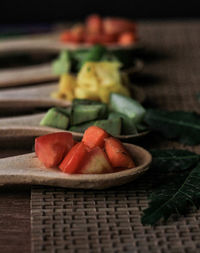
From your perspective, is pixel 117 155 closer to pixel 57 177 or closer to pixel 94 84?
pixel 57 177

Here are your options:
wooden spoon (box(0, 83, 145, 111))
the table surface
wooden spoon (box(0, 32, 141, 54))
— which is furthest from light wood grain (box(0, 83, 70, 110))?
wooden spoon (box(0, 32, 141, 54))

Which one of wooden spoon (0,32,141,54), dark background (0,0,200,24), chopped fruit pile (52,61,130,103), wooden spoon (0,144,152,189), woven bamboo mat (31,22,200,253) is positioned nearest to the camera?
woven bamboo mat (31,22,200,253)

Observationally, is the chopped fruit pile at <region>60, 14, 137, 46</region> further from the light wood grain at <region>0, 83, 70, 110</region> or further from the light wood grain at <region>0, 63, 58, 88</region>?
the light wood grain at <region>0, 83, 70, 110</region>

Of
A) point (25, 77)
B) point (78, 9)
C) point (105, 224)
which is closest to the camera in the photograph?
point (105, 224)

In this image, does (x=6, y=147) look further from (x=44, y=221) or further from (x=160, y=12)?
(x=160, y=12)

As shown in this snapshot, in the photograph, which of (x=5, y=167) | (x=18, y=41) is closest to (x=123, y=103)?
(x=5, y=167)

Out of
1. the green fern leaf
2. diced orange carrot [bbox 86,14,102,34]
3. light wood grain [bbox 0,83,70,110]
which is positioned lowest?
light wood grain [bbox 0,83,70,110]

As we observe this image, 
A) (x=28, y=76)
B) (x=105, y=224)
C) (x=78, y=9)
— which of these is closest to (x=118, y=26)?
(x=28, y=76)

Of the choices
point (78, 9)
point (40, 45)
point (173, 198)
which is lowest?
point (78, 9)
